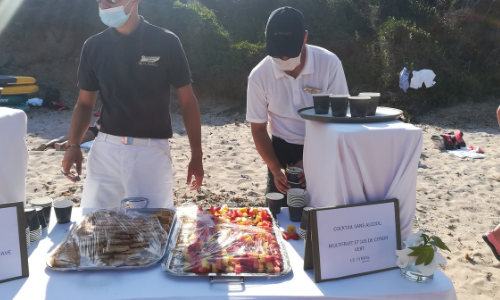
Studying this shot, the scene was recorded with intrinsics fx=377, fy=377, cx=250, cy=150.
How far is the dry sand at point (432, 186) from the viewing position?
3293mm

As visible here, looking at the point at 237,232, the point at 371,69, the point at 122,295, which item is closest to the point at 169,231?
the point at 237,232

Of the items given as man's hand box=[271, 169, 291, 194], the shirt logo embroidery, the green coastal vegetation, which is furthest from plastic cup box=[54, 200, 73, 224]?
the green coastal vegetation

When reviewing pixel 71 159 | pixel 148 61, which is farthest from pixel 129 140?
pixel 148 61

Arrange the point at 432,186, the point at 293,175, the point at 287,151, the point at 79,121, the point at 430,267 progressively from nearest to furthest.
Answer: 1. the point at 430,267
2. the point at 293,175
3. the point at 79,121
4. the point at 287,151
5. the point at 432,186

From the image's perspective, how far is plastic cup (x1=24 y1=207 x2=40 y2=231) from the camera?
1.58 metres

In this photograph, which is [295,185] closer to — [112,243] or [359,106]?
[359,106]

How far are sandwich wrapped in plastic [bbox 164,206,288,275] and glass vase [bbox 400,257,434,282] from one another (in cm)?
45

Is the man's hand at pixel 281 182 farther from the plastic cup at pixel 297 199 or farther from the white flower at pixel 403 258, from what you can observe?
the white flower at pixel 403 258

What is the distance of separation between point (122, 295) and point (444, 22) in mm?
13608

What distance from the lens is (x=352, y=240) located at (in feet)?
4.54

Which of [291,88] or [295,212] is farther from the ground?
[291,88]

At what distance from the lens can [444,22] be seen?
1218 centimetres

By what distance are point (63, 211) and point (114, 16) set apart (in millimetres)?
1102

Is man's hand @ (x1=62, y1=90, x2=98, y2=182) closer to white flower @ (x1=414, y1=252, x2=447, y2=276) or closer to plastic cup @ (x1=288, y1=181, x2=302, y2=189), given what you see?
plastic cup @ (x1=288, y1=181, x2=302, y2=189)
